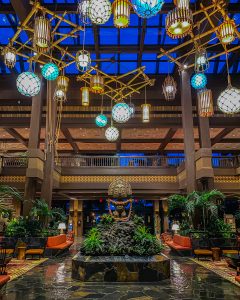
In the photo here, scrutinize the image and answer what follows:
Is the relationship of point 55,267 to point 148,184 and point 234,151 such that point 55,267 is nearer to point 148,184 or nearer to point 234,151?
point 148,184

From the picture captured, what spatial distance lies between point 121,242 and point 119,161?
9517 millimetres

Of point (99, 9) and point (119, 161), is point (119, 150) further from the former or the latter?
point (99, 9)

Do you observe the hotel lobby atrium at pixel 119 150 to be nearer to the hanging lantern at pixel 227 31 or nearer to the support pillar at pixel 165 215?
the hanging lantern at pixel 227 31

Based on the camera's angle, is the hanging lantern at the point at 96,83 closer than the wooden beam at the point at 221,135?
Yes

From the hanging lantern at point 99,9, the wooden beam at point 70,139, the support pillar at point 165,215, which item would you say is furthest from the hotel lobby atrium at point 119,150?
the support pillar at point 165,215

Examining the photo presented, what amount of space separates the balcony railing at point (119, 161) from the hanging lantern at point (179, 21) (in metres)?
11.8

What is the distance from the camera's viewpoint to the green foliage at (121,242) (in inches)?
245

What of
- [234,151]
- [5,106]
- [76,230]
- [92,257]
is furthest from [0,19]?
[234,151]

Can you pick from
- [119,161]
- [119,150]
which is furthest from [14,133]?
A: [119,150]

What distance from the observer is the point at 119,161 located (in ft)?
52.2

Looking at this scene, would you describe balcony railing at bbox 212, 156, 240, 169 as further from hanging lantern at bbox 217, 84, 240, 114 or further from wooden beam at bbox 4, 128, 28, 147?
wooden beam at bbox 4, 128, 28, 147

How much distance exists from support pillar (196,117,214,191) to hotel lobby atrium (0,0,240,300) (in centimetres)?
4

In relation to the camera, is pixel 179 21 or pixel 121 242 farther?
pixel 121 242

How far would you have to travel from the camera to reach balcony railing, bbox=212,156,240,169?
14625mm
